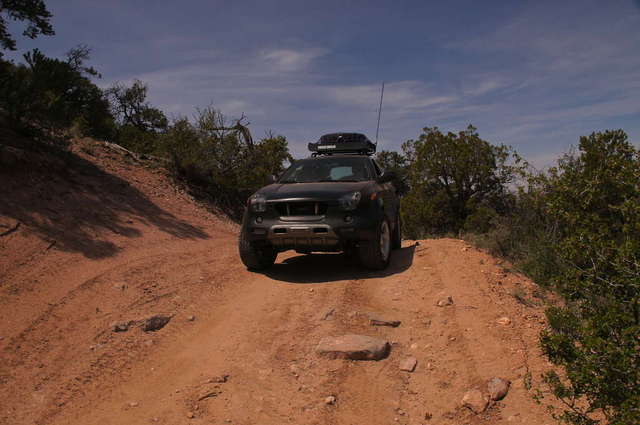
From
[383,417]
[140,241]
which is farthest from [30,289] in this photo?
[383,417]

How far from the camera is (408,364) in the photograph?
12.6ft

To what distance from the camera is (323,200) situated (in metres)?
5.89

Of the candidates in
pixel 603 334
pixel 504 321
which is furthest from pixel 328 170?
pixel 603 334

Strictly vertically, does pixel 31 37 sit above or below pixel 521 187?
above

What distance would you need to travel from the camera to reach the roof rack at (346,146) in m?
8.98

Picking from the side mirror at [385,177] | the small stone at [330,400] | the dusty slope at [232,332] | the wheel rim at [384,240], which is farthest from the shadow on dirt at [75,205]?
the small stone at [330,400]

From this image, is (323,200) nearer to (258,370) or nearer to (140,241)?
(258,370)

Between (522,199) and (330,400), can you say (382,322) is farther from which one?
(522,199)

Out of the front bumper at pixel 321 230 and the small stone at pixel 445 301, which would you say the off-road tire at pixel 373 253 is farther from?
the small stone at pixel 445 301

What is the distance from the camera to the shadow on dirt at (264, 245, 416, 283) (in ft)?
20.2

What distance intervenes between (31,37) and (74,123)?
127 inches

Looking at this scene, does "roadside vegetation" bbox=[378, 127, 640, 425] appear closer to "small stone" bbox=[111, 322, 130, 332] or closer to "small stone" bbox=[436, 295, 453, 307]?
"small stone" bbox=[436, 295, 453, 307]

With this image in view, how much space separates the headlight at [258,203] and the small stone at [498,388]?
3.61m

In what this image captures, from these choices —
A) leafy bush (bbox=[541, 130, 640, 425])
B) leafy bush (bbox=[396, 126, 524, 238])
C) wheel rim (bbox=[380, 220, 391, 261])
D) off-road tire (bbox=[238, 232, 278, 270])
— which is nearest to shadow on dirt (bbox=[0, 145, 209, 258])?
off-road tire (bbox=[238, 232, 278, 270])
